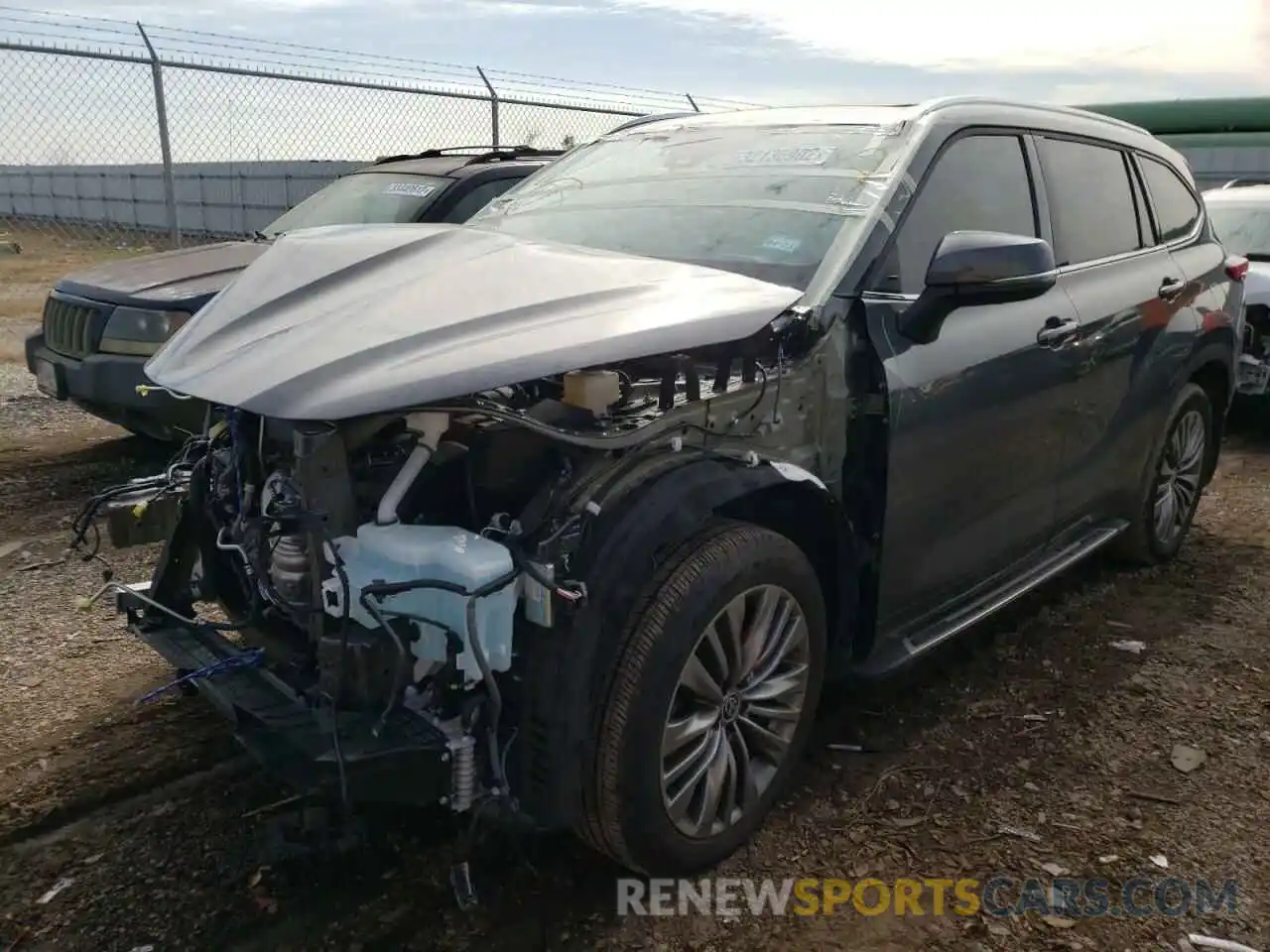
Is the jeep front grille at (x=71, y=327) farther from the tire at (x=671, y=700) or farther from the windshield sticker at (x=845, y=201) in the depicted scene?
the tire at (x=671, y=700)

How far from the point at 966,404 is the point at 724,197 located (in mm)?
990

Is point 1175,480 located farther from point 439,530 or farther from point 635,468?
point 439,530

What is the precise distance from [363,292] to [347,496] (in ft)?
1.67

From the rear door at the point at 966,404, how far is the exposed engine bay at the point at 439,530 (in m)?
0.41

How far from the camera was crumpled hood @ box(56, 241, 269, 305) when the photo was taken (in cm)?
555

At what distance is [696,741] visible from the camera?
2.59 metres

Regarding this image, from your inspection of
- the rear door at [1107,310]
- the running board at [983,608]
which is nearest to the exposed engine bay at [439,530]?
the running board at [983,608]

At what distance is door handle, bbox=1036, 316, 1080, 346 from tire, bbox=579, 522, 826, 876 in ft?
4.39

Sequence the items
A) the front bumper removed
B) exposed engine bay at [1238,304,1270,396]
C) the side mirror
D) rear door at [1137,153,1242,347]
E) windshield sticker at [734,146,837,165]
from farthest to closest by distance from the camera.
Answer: exposed engine bay at [1238,304,1270,396], rear door at [1137,153,1242,347], windshield sticker at [734,146,837,165], the side mirror, the front bumper removed

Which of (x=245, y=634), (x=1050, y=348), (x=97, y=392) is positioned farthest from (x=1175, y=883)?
(x=97, y=392)

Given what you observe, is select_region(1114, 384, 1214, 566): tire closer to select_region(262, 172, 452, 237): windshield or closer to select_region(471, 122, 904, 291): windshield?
select_region(471, 122, 904, 291): windshield

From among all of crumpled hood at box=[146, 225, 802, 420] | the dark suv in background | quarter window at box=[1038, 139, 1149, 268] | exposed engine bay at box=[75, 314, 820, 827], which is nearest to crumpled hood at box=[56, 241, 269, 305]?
the dark suv in background

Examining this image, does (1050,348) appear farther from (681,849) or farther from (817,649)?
(681,849)

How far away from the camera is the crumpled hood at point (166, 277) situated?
555cm
